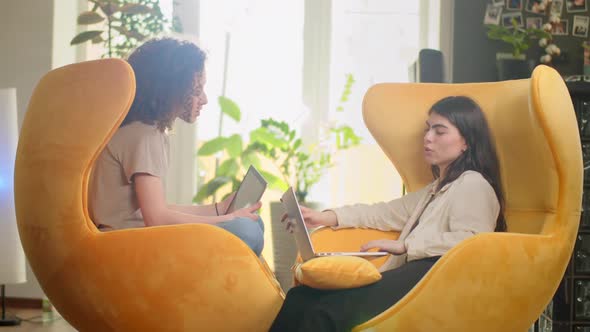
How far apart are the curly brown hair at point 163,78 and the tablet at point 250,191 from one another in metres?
0.29

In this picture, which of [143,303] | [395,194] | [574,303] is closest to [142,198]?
[143,303]

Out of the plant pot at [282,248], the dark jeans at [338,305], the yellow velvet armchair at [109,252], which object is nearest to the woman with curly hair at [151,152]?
the yellow velvet armchair at [109,252]

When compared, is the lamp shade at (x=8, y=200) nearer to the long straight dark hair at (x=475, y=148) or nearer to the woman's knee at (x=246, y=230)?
the woman's knee at (x=246, y=230)

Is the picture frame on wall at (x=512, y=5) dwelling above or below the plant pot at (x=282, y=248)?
above

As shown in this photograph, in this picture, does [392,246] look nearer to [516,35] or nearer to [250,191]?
[250,191]

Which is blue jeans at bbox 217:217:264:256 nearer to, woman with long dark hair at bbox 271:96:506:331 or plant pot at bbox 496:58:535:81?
woman with long dark hair at bbox 271:96:506:331

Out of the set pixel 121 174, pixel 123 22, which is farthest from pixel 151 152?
pixel 123 22

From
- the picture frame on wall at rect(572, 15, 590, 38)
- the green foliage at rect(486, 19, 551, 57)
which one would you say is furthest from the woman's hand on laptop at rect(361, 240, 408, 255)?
the picture frame on wall at rect(572, 15, 590, 38)

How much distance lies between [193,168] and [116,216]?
2.40 m

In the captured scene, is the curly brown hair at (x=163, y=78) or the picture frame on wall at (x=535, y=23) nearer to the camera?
the curly brown hair at (x=163, y=78)

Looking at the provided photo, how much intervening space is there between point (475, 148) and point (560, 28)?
6.53ft

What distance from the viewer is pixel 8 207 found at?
3.38 meters

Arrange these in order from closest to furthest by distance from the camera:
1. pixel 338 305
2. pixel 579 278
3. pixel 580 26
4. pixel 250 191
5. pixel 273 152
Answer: pixel 338 305, pixel 250 191, pixel 579 278, pixel 580 26, pixel 273 152

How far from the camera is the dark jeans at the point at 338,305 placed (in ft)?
5.66
